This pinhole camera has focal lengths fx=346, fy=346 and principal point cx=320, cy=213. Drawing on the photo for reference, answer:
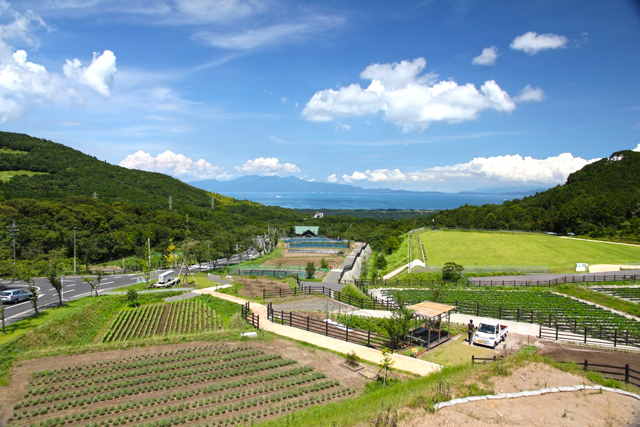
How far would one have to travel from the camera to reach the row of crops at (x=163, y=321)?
1911 centimetres

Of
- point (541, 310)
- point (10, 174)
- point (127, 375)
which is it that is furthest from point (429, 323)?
point (10, 174)

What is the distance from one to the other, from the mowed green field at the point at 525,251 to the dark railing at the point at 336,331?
3288 cm

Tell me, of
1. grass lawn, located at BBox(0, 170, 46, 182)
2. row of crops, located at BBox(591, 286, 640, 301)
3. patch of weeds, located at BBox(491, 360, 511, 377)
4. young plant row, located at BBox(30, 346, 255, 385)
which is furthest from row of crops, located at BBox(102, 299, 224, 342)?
grass lawn, located at BBox(0, 170, 46, 182)

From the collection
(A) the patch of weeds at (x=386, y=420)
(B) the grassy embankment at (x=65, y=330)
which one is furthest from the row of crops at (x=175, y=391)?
(A) the patch of weeds at (x=386, y=420)

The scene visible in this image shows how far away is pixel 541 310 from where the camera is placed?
24766 mm

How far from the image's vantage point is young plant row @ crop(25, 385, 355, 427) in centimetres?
982

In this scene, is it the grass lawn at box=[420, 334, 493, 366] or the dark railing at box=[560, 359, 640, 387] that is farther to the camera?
the grass lawn at box=[420, 334, 493, 366]

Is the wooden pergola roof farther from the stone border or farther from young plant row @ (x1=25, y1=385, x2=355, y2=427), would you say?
young plant row @ (x1=25, y1=385, x2=355, y2=427)

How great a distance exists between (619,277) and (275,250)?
52.9 m

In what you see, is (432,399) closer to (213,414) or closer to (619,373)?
(213,414)

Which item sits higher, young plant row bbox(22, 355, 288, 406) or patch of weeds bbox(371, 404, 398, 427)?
patch of weeds bbox(371, 404, 398, 427)

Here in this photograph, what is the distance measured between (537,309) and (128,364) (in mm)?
26152

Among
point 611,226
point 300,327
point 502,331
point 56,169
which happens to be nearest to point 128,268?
point 300,327

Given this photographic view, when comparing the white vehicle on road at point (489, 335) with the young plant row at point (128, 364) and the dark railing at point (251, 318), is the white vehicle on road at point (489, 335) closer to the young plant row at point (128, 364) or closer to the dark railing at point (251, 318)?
the young plant row at point (128, 364)
